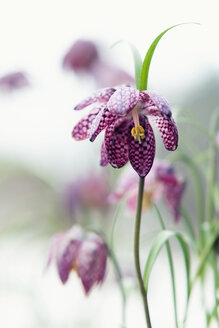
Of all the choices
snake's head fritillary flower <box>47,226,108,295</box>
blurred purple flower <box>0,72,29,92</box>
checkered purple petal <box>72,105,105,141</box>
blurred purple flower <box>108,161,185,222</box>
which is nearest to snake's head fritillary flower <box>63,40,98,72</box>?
blurred purple flower <box>0,72,29,92</box>

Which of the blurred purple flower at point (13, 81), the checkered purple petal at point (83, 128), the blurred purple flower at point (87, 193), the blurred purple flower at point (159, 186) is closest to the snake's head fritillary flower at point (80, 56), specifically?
the blurred purple flower at point (13, 81)

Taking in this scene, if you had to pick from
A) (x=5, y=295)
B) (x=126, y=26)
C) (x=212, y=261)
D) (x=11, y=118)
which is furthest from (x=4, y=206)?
(x=212, y=261)

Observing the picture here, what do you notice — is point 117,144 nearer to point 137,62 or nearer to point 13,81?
point 137,62

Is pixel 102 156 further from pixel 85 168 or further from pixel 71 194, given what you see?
pixel 85 168

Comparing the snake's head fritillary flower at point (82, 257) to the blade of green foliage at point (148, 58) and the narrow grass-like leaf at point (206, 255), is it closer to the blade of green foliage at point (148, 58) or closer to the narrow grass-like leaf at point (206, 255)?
the narrow grass-like leaf at point (206, 255)

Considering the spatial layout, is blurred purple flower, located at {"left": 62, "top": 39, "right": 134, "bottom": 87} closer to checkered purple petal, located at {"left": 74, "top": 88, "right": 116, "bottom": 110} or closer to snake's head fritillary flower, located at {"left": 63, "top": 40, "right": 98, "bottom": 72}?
snake's head fritillary flower, located at {"left": 63, "top": 40, "right": 98, "bottom": 72}

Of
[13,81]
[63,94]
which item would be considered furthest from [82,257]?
[63,94]
